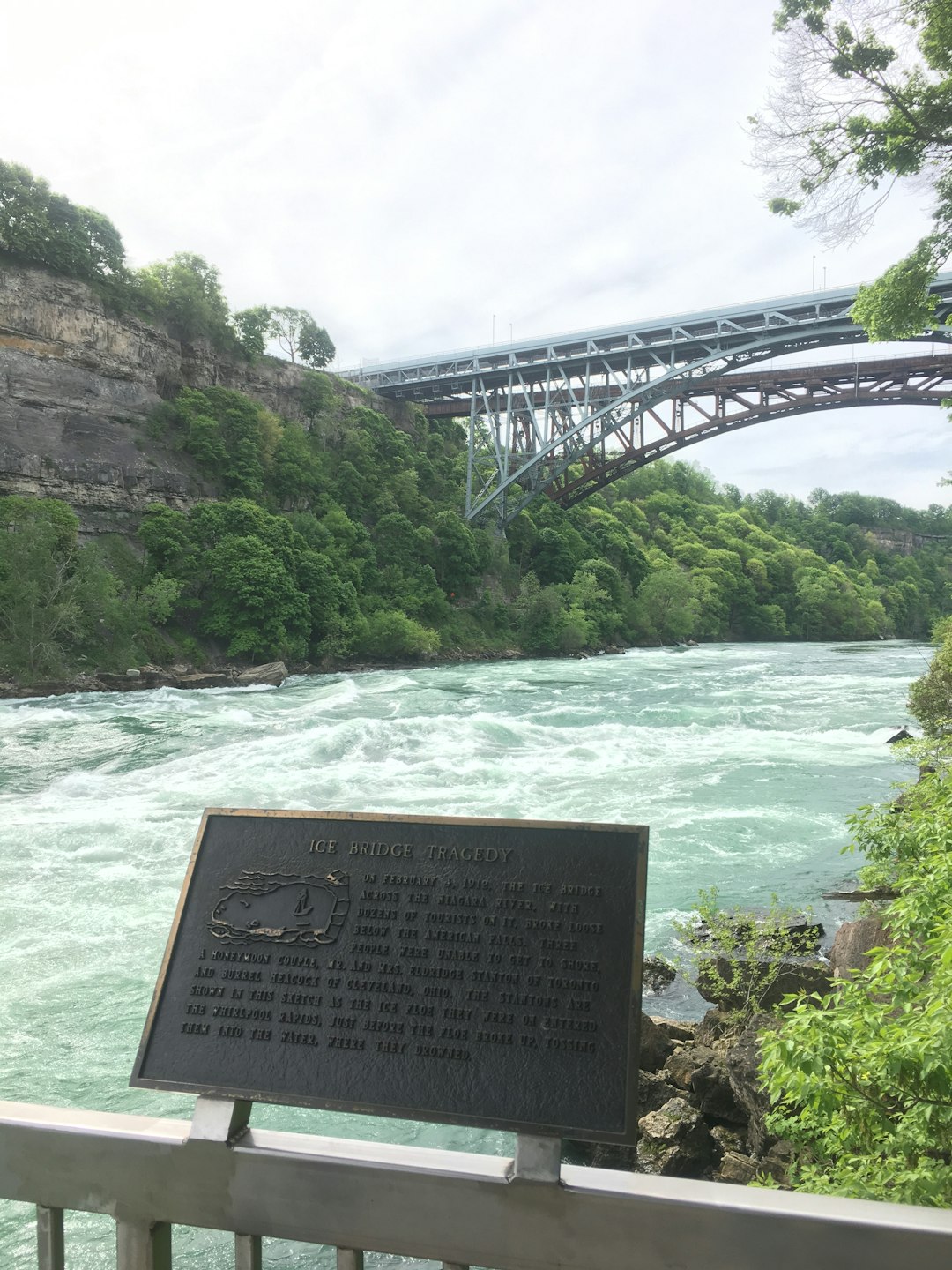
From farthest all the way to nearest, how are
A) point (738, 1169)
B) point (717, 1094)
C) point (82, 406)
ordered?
1. point (82, 406)
2. point (717, 1094)
3. point (738, 1169)

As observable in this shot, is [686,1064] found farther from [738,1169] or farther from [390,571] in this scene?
[390,571]

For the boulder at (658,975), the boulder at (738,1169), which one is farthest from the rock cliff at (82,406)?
the boulder at (738,1169)

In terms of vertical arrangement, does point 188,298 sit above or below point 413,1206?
above

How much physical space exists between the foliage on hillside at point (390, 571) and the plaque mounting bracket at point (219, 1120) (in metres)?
22.7

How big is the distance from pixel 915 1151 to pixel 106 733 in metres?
15.3

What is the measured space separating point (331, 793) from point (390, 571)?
88.8ft

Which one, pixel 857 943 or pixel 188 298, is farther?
pixel 188 298

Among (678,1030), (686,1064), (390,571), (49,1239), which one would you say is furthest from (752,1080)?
(390,571)

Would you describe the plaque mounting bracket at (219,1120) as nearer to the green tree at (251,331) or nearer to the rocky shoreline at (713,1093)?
the rocky shoreline at (713,1093)

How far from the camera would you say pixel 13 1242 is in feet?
11.4

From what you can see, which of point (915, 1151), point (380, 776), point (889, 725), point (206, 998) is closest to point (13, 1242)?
point (206, 998)

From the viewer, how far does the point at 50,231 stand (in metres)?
30.9

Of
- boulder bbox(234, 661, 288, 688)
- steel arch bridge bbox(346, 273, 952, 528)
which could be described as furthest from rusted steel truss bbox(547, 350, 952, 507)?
boulder bbox(234, 661, 288, 688)

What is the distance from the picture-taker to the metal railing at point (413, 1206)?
1.58 meters
